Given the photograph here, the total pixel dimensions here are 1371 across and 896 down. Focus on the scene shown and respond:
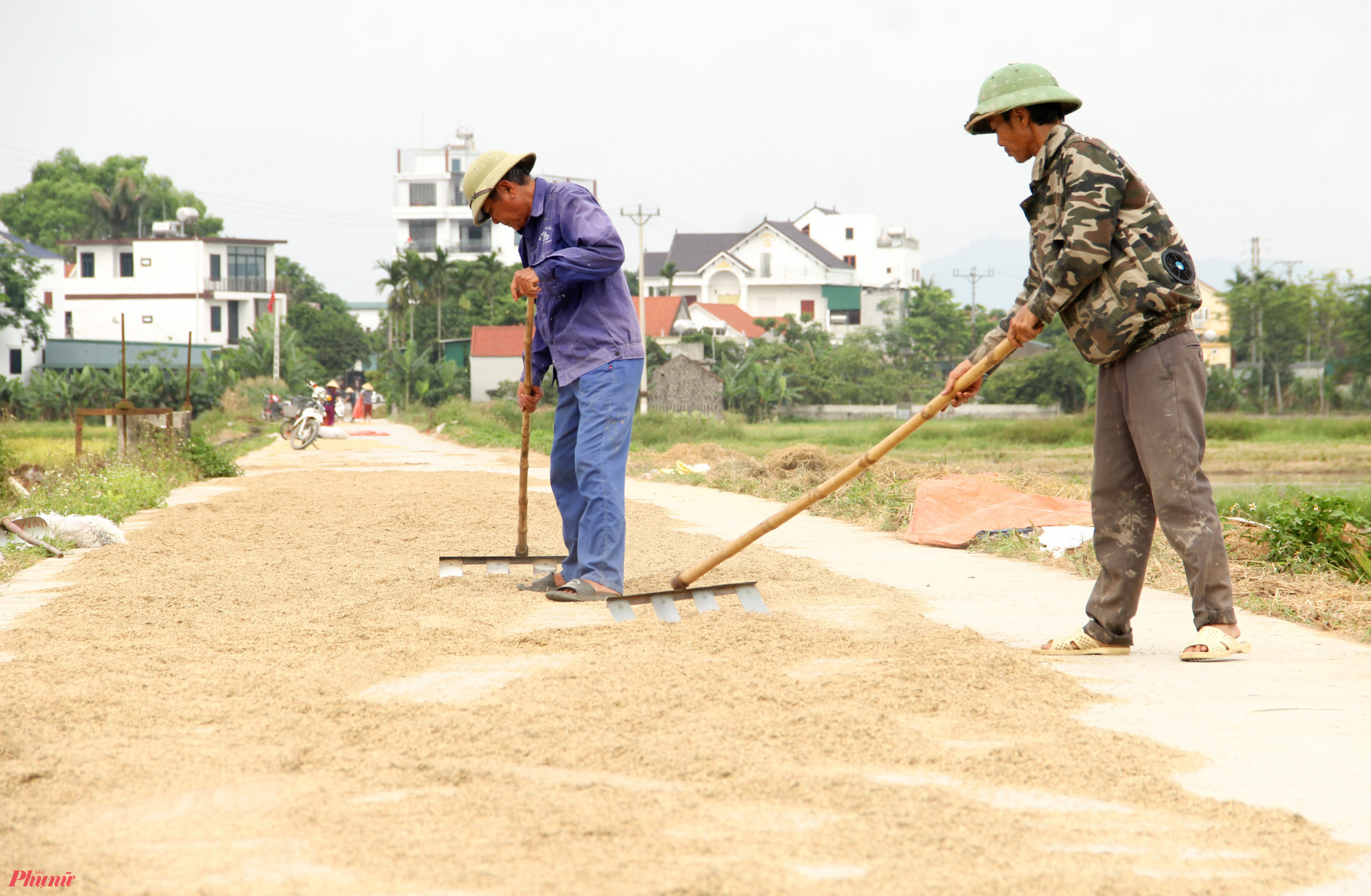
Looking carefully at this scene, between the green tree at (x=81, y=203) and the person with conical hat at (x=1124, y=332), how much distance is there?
232ft

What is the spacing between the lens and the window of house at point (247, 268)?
59000mm

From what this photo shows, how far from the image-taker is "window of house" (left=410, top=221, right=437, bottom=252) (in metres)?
92.3

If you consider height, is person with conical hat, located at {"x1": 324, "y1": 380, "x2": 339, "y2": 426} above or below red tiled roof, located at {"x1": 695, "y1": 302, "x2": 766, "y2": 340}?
below

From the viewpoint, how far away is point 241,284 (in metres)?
59.2

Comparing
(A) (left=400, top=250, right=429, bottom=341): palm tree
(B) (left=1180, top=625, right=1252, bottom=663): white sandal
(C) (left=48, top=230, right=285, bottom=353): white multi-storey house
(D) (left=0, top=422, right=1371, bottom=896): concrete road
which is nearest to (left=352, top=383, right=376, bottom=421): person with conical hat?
(A) (left=400, top=250, right=429, bottom=341): palm tree

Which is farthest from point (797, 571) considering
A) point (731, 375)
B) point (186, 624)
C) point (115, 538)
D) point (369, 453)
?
point (731, 375)

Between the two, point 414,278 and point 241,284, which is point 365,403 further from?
point 241,284

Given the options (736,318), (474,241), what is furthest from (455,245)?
(736,318)

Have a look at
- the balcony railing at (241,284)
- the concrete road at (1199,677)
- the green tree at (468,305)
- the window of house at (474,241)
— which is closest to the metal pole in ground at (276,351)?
the green tree at (468,305)

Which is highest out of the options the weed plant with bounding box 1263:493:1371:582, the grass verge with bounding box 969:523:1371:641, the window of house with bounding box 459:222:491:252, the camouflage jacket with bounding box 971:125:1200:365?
the window of house with bounding box 459:222:491:252

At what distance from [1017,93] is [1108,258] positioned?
593 mm

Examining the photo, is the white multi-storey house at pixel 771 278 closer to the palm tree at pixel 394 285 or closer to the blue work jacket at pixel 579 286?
the palm tree at pixel 394 285

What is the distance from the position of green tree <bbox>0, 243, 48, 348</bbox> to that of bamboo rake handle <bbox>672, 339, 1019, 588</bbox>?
42164mm

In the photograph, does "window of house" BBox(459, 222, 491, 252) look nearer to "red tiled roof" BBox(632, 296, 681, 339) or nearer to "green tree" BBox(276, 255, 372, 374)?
"green tree" BBox(276, 255, 372, 374)
